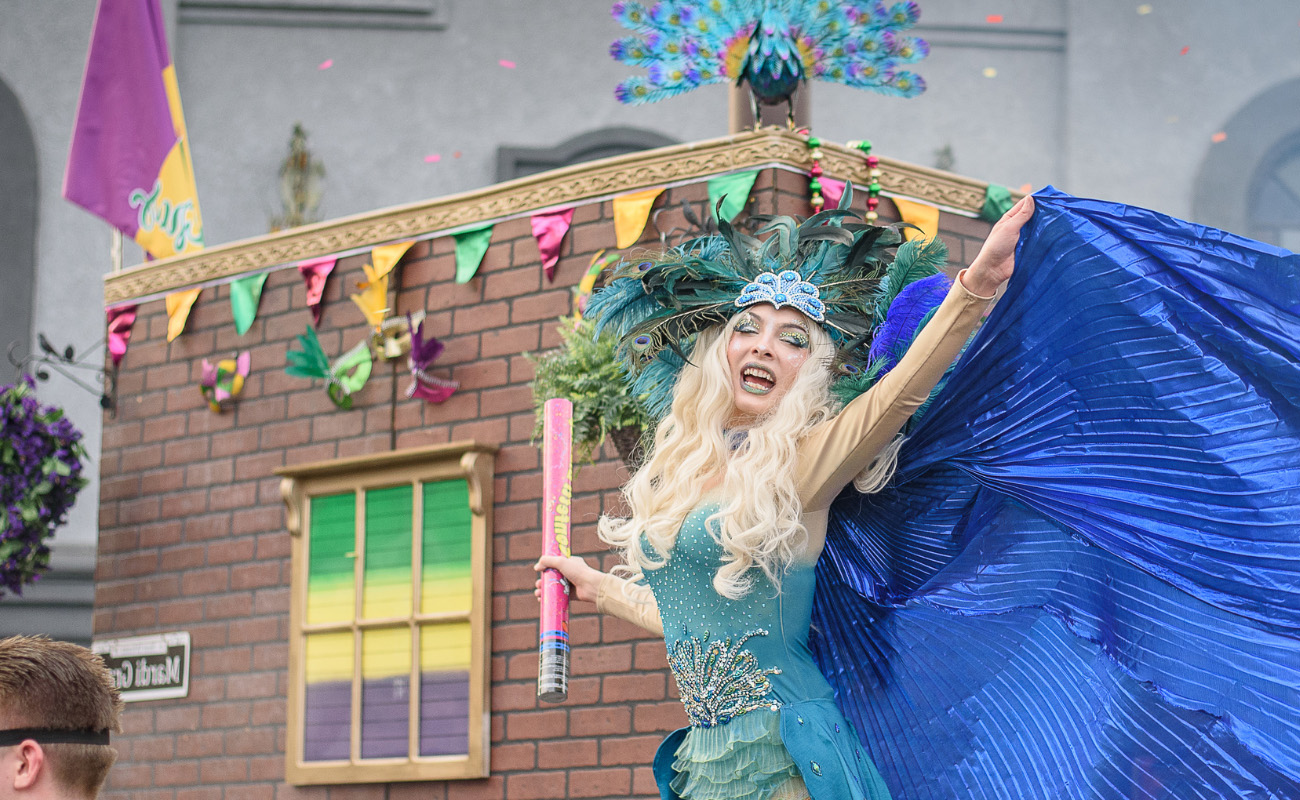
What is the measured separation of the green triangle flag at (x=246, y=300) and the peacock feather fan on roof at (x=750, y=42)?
1.97 meters

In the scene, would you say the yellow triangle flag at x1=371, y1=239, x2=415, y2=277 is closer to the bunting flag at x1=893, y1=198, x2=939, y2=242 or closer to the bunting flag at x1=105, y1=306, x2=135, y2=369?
the bunting flag at x1=105, y1=306, x2=135, y2=369

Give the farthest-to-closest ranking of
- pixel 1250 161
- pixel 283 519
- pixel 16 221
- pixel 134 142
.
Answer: pixel 16 221 → pixel 1250 161 → pixel 134 142 → pixel 283 519

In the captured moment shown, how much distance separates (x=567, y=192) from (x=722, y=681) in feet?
9.36

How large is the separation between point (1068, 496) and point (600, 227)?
9.15 ft

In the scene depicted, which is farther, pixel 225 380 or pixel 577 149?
pixel 577 149

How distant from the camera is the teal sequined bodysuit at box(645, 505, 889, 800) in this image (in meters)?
3.02

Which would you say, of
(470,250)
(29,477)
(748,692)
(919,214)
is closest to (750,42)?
(919,214)

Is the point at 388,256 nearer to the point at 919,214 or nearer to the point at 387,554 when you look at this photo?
the point at 387,554

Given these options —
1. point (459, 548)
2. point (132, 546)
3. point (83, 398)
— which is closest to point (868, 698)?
point (459, 548)

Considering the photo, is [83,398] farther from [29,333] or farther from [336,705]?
[336,705]

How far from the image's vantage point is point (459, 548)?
5648 millimetres

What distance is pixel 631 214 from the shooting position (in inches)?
213

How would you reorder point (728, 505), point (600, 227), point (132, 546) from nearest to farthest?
point (728, 505), point (600, 227), point (132, 546)

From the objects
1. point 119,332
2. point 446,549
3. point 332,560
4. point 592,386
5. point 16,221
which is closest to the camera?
point 592,386
